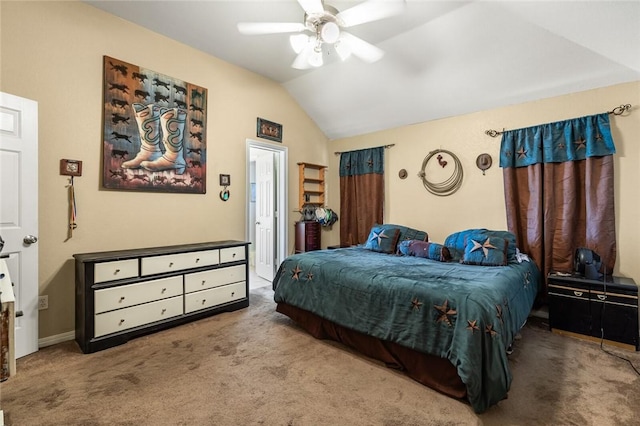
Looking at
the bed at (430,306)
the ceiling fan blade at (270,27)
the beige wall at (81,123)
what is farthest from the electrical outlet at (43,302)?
the ceiling fan blade at (270,27)

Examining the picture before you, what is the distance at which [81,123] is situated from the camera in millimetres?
2723

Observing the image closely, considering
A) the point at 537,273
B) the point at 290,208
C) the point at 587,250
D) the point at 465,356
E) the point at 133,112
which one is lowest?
the point at 465,356

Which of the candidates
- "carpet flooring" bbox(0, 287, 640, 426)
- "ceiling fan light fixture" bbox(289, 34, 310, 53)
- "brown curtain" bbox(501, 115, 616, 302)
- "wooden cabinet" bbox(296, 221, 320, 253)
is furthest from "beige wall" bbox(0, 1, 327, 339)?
"brown curtain" bbox(501, 115, 616, 302)

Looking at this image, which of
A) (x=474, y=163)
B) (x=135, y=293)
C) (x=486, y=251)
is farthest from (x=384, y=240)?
(x=135, y=293)

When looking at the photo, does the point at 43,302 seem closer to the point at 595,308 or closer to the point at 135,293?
the point at 135,293

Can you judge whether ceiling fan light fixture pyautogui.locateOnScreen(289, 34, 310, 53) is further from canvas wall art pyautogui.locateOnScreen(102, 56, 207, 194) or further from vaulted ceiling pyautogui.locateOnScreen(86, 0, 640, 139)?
canvas wall art pyautogui.locateOnScreen(102, 56, 207, 194)

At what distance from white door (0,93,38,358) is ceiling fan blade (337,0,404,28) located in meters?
2.59

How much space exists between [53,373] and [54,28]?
2.84m

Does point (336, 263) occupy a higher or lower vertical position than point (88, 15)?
lower

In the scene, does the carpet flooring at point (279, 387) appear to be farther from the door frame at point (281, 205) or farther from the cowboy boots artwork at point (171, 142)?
the door frame at point (281, 205)

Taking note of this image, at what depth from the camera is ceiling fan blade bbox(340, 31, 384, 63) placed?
2.44m

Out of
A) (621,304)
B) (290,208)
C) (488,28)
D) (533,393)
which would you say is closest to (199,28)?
(290,208)

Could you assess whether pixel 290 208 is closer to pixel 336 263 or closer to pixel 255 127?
pixel 255 127

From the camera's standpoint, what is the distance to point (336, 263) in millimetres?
2762
